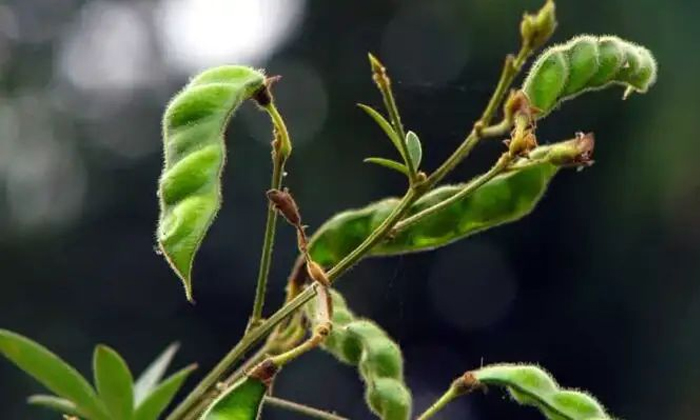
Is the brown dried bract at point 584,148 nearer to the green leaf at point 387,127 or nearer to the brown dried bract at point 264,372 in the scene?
the green leaf at point 387,127

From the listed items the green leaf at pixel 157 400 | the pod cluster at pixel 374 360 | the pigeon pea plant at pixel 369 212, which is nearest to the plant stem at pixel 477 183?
the pigeon pea plant at pixel 369 212

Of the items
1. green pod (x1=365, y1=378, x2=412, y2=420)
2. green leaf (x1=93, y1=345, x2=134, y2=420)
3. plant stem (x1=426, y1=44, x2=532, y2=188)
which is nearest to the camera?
plant stem (x1=426, y1=44, x2=532, y2=188)

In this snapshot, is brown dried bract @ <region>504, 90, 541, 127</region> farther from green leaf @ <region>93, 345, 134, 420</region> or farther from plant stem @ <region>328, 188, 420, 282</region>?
green leaf @ <region>93, 345, 134, 420</region>

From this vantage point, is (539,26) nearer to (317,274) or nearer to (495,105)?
(495,105)

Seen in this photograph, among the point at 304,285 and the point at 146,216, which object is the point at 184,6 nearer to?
the point at 146,216

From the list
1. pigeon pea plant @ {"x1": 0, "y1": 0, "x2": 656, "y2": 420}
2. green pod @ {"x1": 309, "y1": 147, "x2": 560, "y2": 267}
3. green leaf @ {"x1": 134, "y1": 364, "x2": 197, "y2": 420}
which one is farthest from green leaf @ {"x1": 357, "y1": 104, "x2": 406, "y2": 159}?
green leaf @ {"x1": 134, "y1": 364, "x2": 197, "y2": 420}

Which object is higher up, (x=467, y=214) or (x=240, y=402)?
(x=467, y=214)

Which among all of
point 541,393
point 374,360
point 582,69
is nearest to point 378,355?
point 374,360
